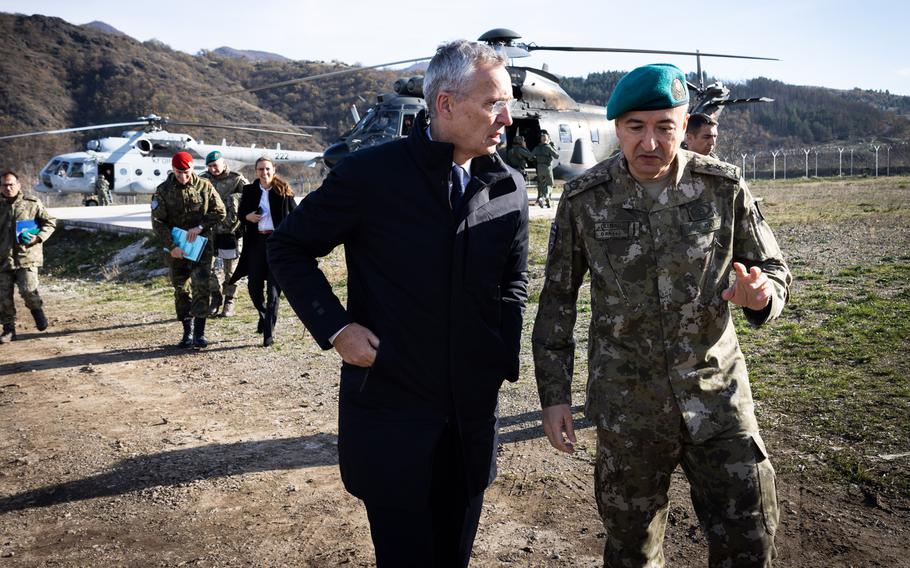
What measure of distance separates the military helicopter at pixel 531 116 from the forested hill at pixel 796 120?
71.6 metres

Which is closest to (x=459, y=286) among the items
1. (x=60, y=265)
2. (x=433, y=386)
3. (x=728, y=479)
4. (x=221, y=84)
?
(x=433, y=386)

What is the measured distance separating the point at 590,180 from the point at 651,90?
35 centimetres

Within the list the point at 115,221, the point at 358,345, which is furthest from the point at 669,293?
the point at 115,221

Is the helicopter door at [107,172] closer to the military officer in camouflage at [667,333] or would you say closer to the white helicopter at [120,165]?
the white helicopter at [120,165]

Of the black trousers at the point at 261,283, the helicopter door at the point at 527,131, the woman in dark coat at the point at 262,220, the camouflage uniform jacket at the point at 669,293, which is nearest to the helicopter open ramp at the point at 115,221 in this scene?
the helicopter door at the point at 527,131

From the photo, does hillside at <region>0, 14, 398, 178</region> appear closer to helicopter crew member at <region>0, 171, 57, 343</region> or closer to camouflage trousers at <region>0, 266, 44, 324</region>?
helicopter crew member at <region>0, 171, 57, 343</region>

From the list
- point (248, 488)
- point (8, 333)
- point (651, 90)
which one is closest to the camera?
point (651, 90)

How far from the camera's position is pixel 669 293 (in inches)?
94.0

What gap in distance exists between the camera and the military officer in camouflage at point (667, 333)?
90.6 inches

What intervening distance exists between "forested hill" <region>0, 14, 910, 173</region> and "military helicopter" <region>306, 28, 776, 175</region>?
196ft

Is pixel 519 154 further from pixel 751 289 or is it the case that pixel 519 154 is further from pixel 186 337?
pixel 751 289

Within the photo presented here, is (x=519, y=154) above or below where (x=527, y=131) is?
below

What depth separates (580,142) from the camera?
Result: 64.1ft

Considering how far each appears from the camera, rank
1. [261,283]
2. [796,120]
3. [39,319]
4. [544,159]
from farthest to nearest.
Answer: [796,120]
[544,159]
[39,319]
[261,283]
